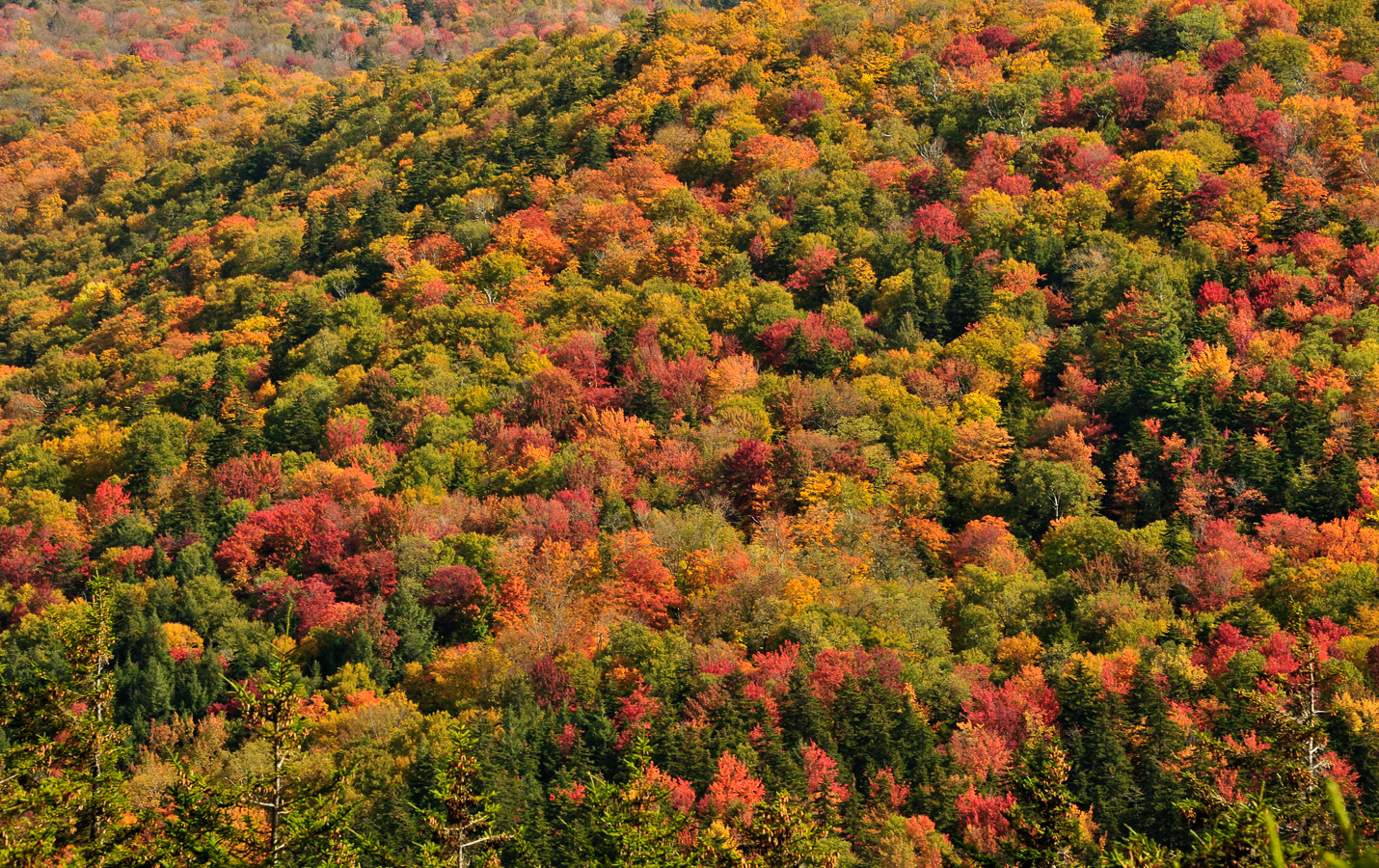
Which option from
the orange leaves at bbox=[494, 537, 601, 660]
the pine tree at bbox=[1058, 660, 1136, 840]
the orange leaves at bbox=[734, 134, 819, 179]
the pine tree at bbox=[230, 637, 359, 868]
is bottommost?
the orange leaves at bbox=[494, 537, 601, 660]

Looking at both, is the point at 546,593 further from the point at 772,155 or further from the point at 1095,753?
the point at 772,155

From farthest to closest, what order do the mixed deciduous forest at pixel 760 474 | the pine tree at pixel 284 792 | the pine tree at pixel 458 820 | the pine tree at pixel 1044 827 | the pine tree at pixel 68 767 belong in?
the mixed deciduous forest at pixel 760 474 → the pine tree at pixel 1044 827 → the pine tree at pixel 458 820 → the pine tree at pixel 68 767 → the pine tree at pixel 284 792

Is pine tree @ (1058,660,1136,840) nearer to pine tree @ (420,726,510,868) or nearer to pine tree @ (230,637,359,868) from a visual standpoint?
pine tree @ (420,726,510,868)

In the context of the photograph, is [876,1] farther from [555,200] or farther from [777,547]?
[777,547]

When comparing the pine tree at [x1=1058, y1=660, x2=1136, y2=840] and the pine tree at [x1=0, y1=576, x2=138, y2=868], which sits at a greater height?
the pine tree at [x1=0, y1=576, x2=138, y2=868]

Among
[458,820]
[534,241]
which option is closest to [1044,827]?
[458,820]

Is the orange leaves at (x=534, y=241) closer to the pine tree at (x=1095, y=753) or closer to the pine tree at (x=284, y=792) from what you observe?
the pine tree at (x=1095, y=753)

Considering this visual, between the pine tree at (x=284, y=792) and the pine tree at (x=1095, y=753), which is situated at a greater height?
the pine tree at (x=284, y=792)

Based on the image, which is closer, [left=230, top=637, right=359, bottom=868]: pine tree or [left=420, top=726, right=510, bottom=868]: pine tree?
[left=230, top=637, right=359, bottom=868]: pine tree

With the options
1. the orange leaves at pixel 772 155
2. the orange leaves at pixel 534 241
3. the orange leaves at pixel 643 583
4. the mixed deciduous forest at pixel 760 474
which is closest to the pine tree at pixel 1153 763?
the mixed deciduous forest at pixel 760 474

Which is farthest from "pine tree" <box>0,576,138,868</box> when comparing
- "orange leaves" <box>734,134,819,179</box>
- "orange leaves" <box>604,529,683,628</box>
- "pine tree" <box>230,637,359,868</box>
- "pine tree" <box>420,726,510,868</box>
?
"orange leaves" <box>734,134,819,179</box>
